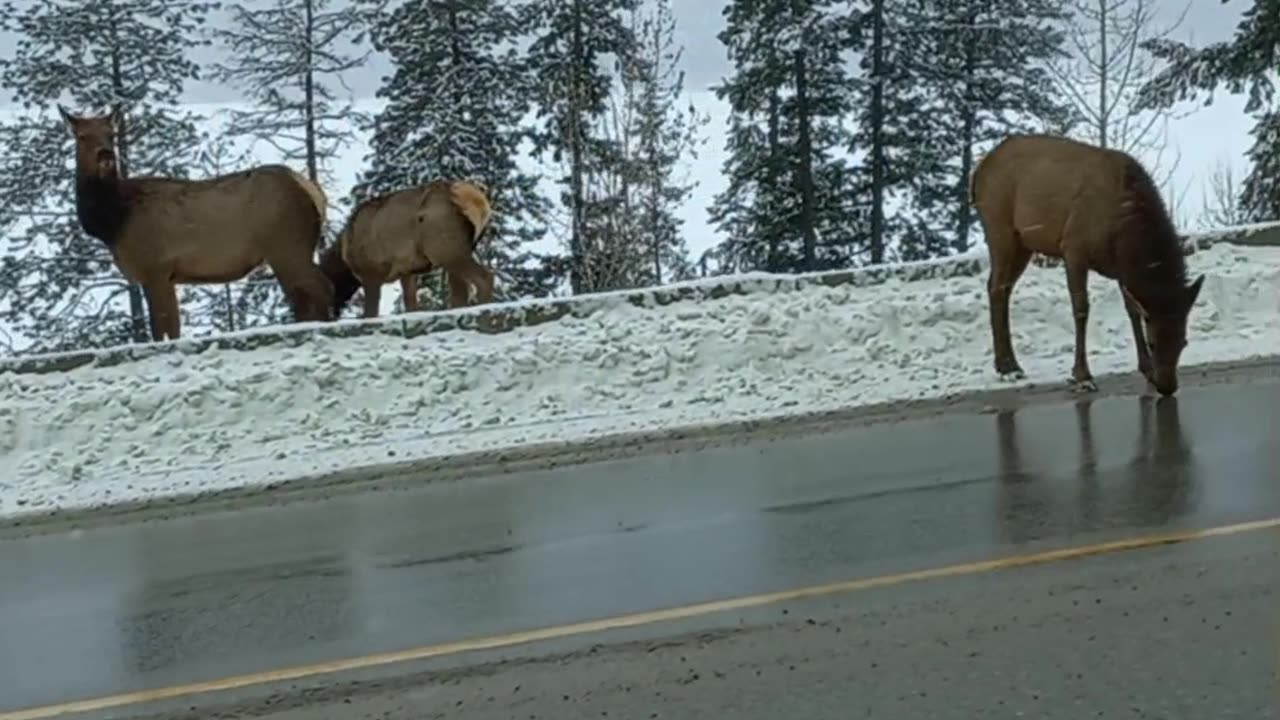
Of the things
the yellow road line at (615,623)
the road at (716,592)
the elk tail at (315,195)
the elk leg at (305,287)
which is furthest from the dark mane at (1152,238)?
the elk leg at (305,287)

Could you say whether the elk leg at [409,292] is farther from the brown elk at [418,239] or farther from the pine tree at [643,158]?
the pine tree at [643,158]

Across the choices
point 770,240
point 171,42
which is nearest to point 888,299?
point 770,240

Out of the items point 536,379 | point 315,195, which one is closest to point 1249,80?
point 315,195

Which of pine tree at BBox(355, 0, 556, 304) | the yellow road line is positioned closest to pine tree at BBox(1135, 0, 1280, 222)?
pine tree at BBox(355, 0, 556, 304)

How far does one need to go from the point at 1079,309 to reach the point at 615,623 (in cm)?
641

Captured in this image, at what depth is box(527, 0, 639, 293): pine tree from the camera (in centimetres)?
Answer: 2869

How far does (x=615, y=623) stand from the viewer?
5.73 metres

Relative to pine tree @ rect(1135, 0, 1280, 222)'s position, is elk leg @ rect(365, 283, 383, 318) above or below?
below

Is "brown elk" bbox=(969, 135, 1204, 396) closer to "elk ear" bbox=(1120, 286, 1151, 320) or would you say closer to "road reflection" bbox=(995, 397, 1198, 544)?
"elk ear" bbox=(1120, 286, 1151, 320)

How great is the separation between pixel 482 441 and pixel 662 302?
110 inches

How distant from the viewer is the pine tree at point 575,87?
28.7 metres

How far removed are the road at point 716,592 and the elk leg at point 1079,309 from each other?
1.72 metres

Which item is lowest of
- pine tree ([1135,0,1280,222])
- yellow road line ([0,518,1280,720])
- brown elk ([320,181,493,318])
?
yellow road line ([0,518,1280,720])

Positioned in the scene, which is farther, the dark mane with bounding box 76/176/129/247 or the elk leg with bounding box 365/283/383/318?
the elk leg with bounding box 365/283/383/318
